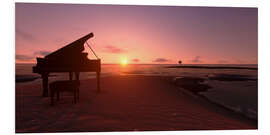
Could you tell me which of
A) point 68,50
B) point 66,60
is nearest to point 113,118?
point 66,60

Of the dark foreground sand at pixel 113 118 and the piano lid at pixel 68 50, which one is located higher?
the piano lid at pixel 68 50

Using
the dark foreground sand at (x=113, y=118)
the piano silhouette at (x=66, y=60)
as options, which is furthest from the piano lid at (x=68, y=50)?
the dark foreground sand at (x=113, y=118)

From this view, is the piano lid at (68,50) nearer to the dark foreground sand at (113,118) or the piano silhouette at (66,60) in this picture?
the piano silhouette at (66,60)

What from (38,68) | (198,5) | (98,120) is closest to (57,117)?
(98,120)

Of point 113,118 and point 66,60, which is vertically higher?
point 66,60

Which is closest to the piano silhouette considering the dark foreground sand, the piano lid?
the piano lid

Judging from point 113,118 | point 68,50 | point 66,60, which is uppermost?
point 68,50

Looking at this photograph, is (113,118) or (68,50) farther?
(68,50)

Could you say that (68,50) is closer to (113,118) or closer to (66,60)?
(66,60)

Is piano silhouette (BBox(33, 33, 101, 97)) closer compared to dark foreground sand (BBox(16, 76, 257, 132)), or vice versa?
dark foreground sand (BBox(16, 76, 257, 132))

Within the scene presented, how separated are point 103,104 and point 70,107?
1102 mm

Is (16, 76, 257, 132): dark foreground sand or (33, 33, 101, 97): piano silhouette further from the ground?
(33, 33, 101, 97): piano silhouette

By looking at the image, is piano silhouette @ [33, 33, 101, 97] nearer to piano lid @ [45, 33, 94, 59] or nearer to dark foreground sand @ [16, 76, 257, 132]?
piano lid @ [45, 33, 94, 59]

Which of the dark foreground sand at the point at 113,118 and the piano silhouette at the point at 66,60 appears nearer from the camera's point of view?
the dark foreground sand at the point at 113,118
